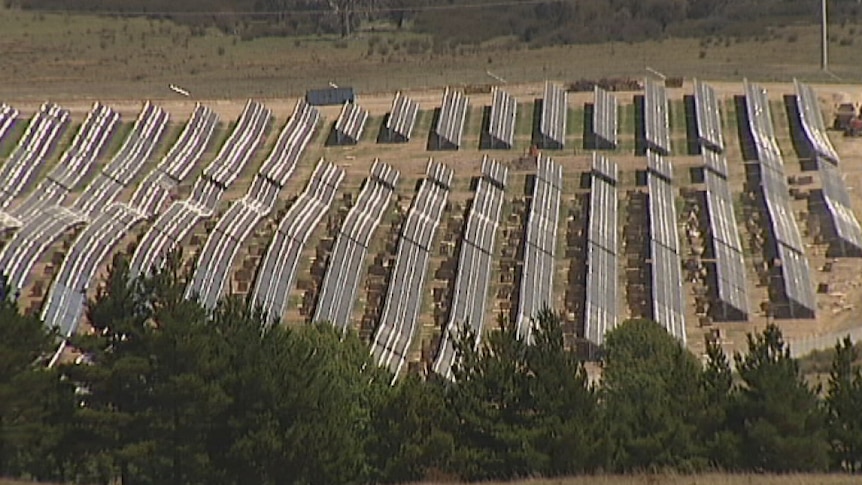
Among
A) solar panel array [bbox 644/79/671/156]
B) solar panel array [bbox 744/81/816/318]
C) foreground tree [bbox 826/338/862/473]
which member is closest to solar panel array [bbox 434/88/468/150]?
solar panel array [bbox 644/79/671/156]

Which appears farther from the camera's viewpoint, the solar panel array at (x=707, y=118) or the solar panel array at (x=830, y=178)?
the solar panel array at (x=707, y=118)

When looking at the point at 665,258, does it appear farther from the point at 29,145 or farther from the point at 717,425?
the point at 29,145

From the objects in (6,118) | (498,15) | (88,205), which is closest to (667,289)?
(88,205)

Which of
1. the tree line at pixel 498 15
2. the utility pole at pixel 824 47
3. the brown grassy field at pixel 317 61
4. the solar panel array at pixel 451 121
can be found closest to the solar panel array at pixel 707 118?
the brown grassy field at pixel 317 61

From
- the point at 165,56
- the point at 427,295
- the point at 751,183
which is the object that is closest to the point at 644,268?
the point at 427,295

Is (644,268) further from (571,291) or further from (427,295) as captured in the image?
(427,295)

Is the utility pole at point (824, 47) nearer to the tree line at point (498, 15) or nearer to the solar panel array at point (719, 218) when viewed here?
the solar panel array at point (719, 218)
